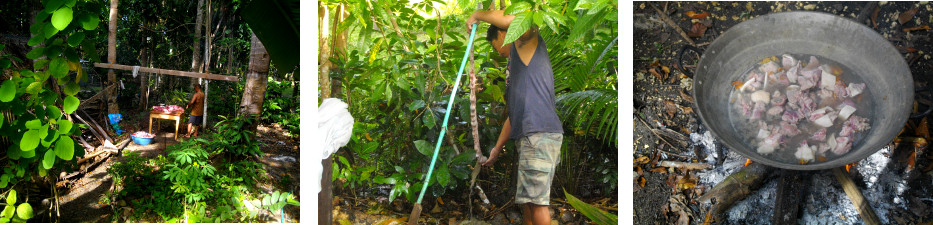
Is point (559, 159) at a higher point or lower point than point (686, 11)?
lower

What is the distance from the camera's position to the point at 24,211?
1924 millimetres

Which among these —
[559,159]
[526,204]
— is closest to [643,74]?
[559,159]

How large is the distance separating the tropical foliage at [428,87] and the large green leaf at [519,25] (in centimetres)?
6

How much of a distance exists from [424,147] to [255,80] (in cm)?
75

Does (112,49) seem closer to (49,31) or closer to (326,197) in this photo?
(49,31)

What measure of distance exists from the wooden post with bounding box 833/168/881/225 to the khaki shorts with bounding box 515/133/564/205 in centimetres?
98

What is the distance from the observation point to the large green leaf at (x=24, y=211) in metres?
1.92

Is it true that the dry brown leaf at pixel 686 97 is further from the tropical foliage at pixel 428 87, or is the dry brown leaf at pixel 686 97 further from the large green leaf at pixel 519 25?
the large green leaf at pixel 519 25

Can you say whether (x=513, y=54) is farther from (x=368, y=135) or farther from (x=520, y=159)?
(x=368, y=135)

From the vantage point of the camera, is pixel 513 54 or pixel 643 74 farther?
pixel 643 74

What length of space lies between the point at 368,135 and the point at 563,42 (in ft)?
2.44

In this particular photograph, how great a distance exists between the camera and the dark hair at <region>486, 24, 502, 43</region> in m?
1.75

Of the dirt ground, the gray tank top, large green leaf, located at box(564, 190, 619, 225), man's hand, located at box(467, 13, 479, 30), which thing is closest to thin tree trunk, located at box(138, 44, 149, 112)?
man's hand, located at box(467, 13, 479, 30)

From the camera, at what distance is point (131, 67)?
6.38 ft
